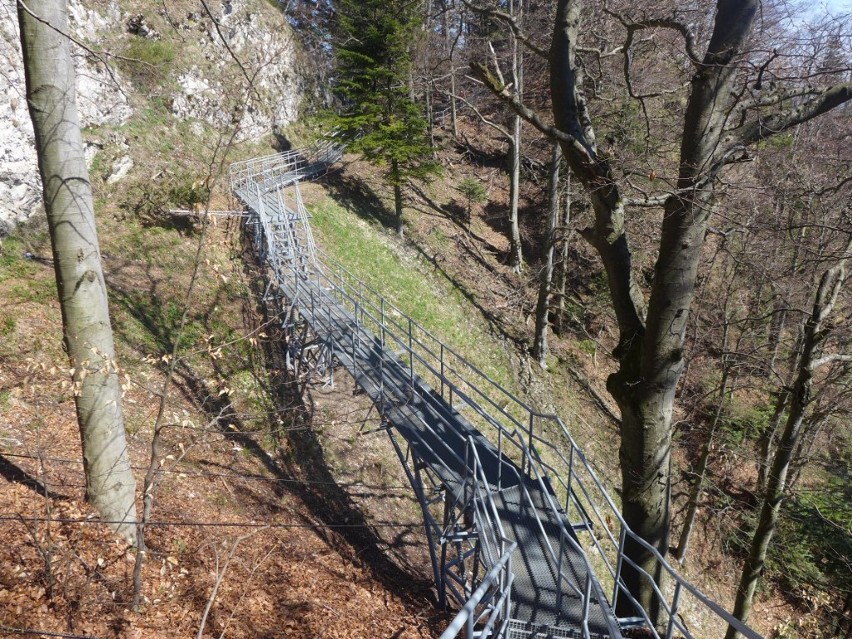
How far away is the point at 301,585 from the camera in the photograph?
675cm

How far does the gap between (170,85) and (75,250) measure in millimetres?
18812

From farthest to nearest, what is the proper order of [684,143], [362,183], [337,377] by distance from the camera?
1. [362,183]
2. [337,377]
3. [684,143]

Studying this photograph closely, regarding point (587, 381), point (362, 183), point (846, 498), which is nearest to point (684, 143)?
point (846, 498)

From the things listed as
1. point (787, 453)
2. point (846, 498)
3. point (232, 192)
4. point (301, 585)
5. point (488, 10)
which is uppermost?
point (488, 10)

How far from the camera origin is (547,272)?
670 inches

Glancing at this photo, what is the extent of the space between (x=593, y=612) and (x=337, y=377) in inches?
381

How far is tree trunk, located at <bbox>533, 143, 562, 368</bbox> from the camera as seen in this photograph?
16266mm

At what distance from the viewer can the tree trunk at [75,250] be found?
402 cm

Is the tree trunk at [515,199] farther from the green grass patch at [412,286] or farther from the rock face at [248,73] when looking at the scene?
the rock face at [248,73]

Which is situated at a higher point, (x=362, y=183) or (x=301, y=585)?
(x=362, y=183)

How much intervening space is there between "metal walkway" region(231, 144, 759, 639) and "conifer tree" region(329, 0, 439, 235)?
502cm

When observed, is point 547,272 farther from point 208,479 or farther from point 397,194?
point 208,479

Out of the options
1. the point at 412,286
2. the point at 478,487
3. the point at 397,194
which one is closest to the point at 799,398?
the point at 478,487

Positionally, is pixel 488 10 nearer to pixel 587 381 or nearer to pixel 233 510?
pixel 233 510
